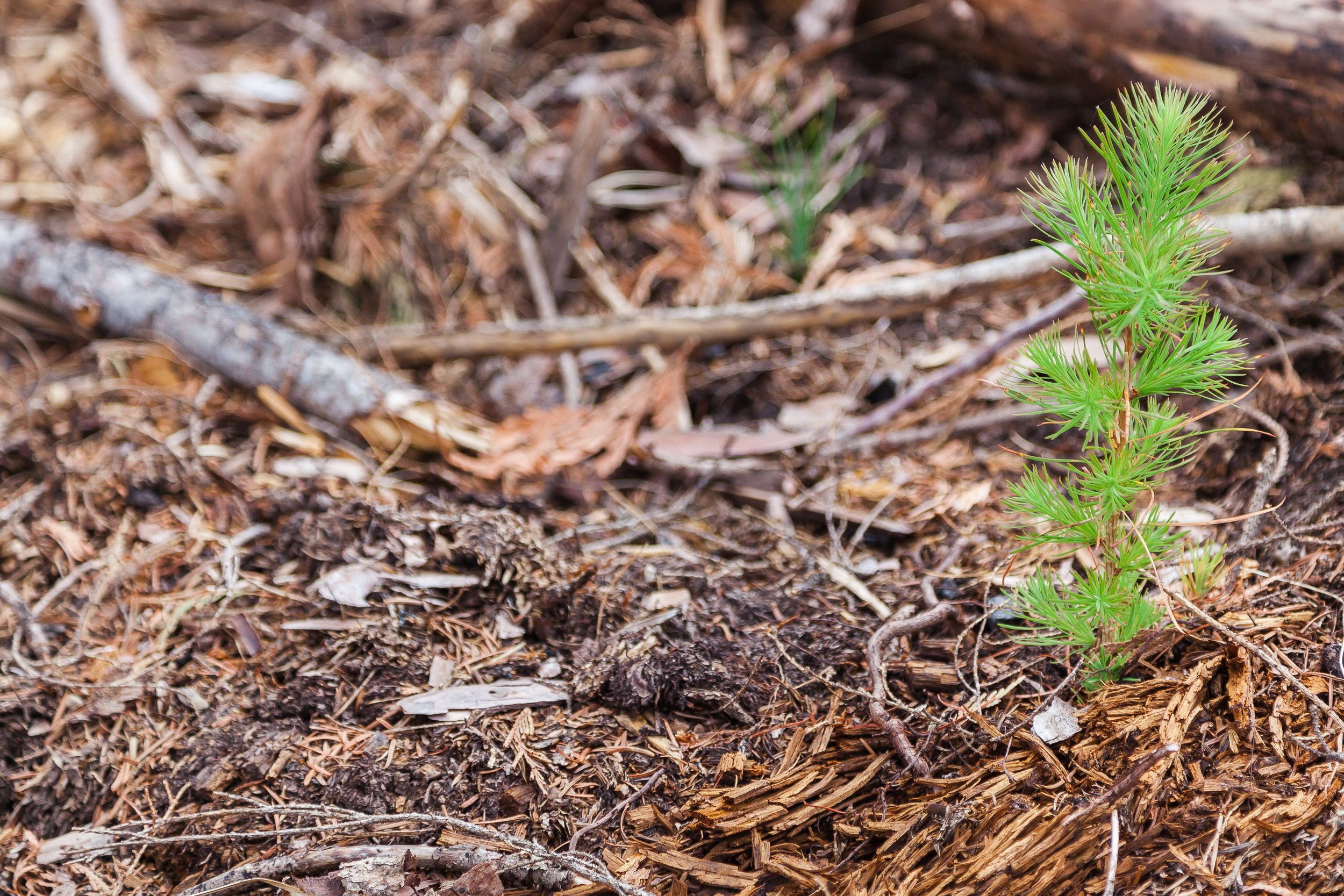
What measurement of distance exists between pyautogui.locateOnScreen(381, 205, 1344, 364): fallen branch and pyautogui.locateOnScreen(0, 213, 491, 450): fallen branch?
25 cm

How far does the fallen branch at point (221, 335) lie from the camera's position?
2578 millimetres

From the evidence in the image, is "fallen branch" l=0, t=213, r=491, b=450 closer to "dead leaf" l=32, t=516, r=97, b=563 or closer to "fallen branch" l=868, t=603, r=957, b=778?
"dead leaf" l=32, t=516, r=97, b=563

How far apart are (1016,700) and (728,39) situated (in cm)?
316

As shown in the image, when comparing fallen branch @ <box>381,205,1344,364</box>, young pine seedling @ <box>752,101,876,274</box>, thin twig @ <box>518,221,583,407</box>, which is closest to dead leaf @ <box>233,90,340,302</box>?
fallen branch @ <box>381,205,1344,364</box>

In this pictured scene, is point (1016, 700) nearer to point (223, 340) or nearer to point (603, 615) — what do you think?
point (603, 615)

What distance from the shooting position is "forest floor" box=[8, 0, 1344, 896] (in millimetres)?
1465

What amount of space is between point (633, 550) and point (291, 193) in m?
2.04

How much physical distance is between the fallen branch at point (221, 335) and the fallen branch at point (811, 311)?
249 millimetres

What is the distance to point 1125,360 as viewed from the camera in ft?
4.54

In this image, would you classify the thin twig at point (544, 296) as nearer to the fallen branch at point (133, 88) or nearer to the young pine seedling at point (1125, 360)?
the fallen branch at point (133, 88)

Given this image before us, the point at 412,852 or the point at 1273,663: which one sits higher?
the point at 1273,663

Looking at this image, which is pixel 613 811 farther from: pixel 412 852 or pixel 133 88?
pixel 133 88

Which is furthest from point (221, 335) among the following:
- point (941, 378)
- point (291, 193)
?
point (941, 378)

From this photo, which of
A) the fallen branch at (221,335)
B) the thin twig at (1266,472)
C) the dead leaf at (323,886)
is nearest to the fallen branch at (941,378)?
the thin twig at (1266,472)
